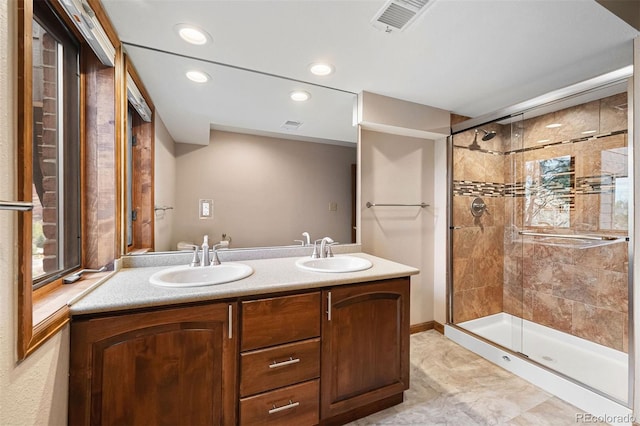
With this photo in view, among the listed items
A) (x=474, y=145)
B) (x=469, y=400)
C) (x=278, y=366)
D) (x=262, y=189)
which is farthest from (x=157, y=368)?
(x=474, y=145)

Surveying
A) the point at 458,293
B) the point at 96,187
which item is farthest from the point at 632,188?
the point at 96,187

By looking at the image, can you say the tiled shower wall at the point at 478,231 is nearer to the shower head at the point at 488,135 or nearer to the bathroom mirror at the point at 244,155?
the shower head at the point at 488,135

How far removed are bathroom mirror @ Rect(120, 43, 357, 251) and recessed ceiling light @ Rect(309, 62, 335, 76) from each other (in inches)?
6.9

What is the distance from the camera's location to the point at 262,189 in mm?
1823

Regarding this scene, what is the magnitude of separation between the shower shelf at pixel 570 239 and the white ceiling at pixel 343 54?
1.25 meters

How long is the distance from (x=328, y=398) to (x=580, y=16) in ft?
7.51

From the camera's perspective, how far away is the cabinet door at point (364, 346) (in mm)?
1404

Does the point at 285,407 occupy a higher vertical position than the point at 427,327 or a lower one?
higher

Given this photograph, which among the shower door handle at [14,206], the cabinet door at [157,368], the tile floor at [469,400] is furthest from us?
the tile floor at [469,400]

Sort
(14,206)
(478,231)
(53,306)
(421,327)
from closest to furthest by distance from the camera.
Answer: (14,206) → (53,306) → (421,327) → (478,231)

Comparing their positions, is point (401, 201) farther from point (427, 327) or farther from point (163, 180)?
point (163, 180)

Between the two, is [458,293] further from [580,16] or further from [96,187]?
Result: [96,187]

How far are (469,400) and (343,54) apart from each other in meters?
2.29

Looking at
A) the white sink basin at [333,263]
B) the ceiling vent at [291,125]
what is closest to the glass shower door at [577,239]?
the white sink basin at [333,263]
